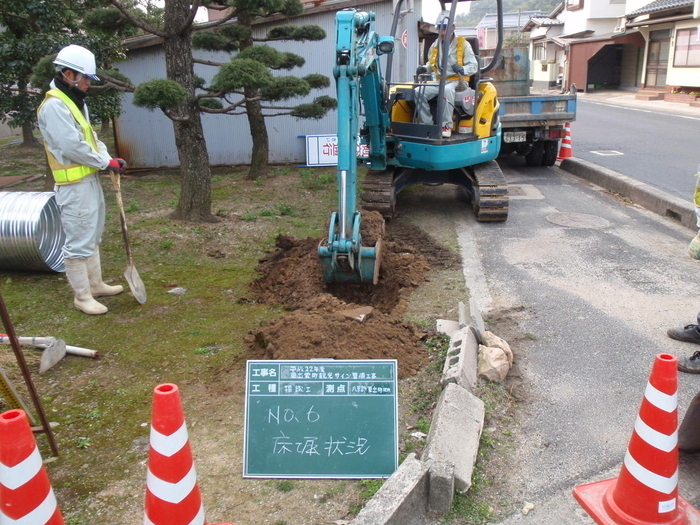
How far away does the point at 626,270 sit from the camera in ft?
20.6

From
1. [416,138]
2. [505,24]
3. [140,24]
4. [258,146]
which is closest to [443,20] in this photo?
[416,138]

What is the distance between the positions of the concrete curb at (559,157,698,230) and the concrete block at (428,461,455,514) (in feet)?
20.8

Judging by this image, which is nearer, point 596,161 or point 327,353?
point 327,353

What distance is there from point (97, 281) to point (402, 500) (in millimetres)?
3875

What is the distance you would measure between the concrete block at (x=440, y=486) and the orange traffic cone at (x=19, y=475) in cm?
167

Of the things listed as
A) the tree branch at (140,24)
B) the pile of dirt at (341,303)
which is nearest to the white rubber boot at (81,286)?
the pile of dirt at (341,303)

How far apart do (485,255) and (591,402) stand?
3.17 metres

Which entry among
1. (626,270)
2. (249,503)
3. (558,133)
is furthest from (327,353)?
(558,133)

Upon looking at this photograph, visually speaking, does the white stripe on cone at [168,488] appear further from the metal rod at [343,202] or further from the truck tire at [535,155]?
the truck tire at [535,155]

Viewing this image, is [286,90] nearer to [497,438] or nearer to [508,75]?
[497,438]

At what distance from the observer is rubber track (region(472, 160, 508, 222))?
809cm

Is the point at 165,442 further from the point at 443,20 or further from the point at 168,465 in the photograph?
the point at 443,20

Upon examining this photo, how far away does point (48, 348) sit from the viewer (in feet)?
13.8

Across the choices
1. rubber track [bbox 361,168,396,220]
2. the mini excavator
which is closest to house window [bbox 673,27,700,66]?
the mini excavator
